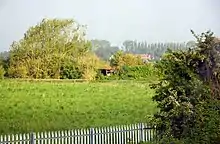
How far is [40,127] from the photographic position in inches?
331

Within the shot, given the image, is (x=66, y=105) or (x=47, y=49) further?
(x=47, y=49)

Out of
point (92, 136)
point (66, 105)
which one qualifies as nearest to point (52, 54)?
point (66, 105)

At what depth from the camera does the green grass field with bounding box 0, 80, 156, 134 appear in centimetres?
910

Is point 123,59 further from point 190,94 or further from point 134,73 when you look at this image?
point 190,94

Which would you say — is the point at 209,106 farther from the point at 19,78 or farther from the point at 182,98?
the point at 19,78

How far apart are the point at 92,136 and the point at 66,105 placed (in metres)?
6.00

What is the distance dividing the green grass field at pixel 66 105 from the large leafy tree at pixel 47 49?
260 cm

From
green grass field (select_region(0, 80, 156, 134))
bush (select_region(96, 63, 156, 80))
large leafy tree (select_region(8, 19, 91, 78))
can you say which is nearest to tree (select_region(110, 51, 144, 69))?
bush (select_region(96, 63, 156, 80))

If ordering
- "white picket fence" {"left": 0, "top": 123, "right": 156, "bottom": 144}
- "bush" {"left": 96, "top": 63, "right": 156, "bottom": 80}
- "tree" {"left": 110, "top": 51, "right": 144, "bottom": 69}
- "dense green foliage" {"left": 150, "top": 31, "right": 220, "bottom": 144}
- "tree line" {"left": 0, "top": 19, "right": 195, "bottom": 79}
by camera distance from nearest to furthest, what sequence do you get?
"white picket fence" {"left": 0, "top": 123, "right": 156, "bottom": 144} < "dense green foliage" {"left": 150, "top": 31, "right": 220, "bottom": 144} < "tree line" {"left": 0, "top": 19, "right": 195, "bottom": 79} < "bush" {"left": 96, "top": 63, "right": 156, "bottom": 80} < "tree" {"left": 110, "top": 51, "right": 144, "bottom": 69}

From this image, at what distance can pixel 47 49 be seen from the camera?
21.0m

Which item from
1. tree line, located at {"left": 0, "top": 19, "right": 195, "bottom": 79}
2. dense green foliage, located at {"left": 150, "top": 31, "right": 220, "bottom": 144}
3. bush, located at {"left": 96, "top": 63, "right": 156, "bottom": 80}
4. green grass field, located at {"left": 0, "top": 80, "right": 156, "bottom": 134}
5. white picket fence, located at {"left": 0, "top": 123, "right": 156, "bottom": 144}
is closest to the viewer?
white picket fence, located at {"left": 0, "top": 123, "right": 156, "bottom": 144}

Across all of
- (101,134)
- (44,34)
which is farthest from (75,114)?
(44,34)

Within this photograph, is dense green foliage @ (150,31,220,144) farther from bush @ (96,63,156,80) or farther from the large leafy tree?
bush @ (96,63,156,80)

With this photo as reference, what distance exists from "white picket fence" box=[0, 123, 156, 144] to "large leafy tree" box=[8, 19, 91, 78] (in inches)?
522
